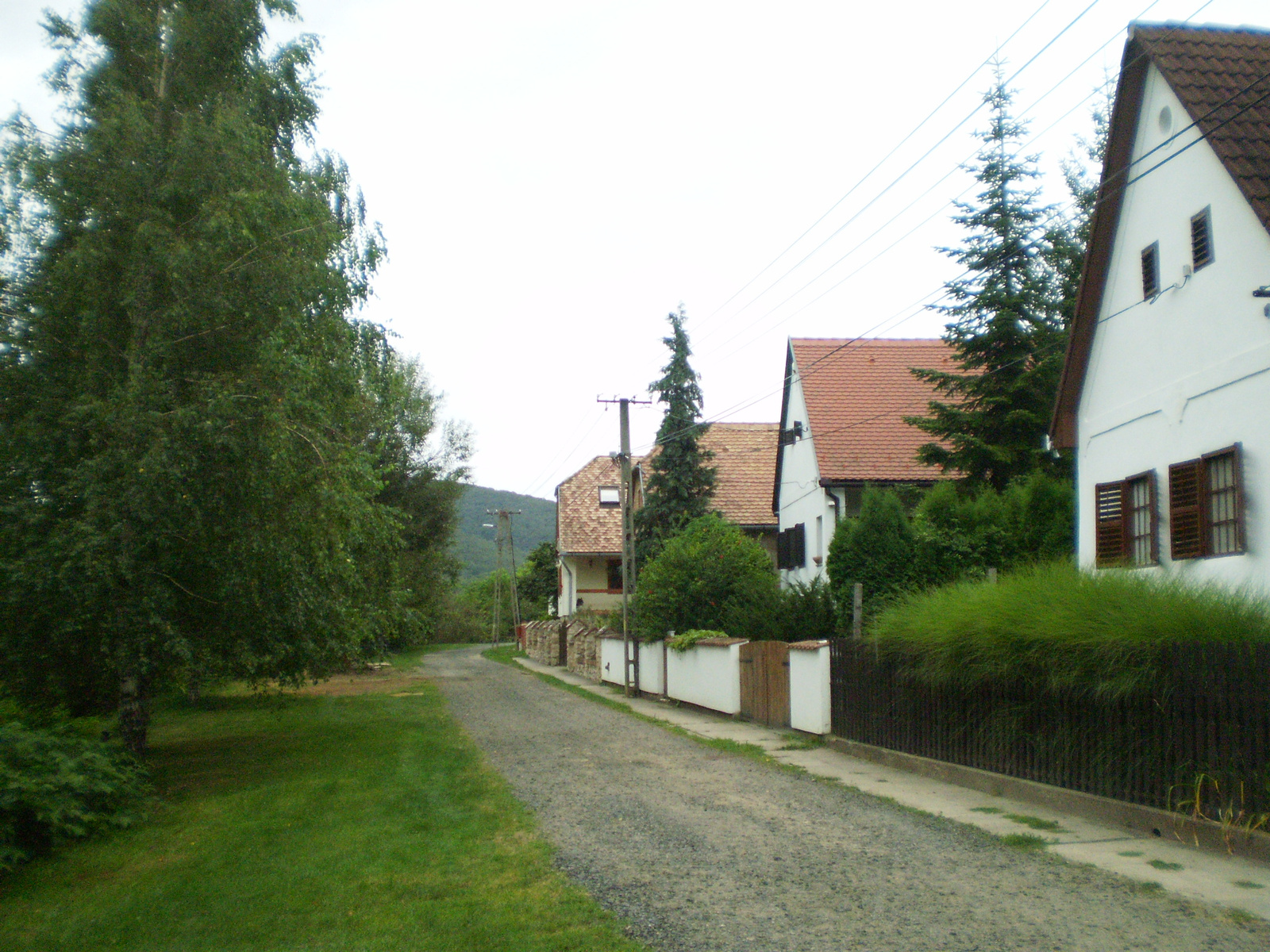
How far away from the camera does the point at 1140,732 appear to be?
29.2 ft

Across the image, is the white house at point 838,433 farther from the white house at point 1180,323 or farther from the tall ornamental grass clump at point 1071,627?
the tall ornamental grass clump at point 1071,627

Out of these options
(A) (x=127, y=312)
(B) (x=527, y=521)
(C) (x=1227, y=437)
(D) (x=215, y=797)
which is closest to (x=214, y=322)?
(A) (x=127, y=312)

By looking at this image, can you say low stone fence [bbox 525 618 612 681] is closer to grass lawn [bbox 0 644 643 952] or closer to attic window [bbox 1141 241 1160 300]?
grass lawn [bbox 0 644 643 952]

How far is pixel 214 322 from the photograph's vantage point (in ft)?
44.4

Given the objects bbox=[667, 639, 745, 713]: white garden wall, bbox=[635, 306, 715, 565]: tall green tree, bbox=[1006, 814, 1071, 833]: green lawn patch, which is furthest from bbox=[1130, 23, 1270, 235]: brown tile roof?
bbox=[635, 306, 715, 565]: tall green tree

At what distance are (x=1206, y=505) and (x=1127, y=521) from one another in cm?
197

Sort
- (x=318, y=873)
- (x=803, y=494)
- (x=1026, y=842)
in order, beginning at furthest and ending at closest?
(x=803, y=494) < (x=1026, y=842) < (x=318, y=873)

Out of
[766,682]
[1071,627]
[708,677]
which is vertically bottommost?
[708,677]

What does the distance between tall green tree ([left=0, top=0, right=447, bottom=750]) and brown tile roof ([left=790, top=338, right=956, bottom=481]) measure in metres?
15.4

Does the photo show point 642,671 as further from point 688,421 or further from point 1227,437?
point 1227,437

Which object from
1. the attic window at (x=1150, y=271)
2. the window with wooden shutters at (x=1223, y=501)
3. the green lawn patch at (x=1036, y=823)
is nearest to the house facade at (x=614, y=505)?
the attic window at (x=1150, y=271)

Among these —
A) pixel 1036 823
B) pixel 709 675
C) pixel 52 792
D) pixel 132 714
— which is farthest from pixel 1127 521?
pixel 132 714

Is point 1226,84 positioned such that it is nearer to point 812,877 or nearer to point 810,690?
point 810,690

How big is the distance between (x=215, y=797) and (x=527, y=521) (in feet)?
520
